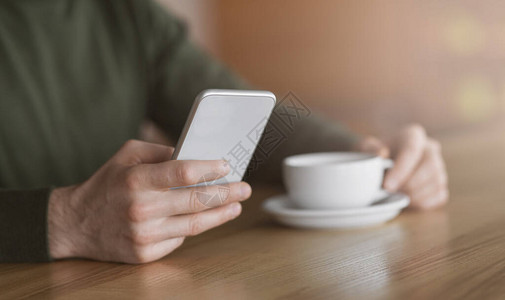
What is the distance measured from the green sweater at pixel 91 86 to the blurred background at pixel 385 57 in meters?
2.23

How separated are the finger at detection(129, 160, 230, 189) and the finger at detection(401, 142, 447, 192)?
423mm

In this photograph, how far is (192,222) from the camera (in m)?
0.72

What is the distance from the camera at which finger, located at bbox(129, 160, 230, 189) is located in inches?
25.7

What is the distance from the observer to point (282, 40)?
4.31 meters

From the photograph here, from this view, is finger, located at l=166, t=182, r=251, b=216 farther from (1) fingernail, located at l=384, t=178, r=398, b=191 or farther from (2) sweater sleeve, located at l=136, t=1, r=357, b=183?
(2) sweater sleeve, located at l=136, t=1, r=357, b=183

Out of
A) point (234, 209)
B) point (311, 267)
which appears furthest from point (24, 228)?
point (311, 267)

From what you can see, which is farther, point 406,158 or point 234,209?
point 406,158

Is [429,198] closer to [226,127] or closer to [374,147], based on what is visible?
[374,147]

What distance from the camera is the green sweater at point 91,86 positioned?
1292 mm

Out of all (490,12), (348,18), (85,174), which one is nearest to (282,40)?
(348,18)

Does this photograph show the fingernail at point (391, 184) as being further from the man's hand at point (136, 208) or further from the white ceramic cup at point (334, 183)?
the man's hand at point (136, 208)

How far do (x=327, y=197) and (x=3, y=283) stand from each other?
0.45 meters

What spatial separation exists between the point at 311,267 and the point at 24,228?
15.1 inches

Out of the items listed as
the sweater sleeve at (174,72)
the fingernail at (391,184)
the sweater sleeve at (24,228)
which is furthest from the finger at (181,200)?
the sweater sleeve at (174,72)
